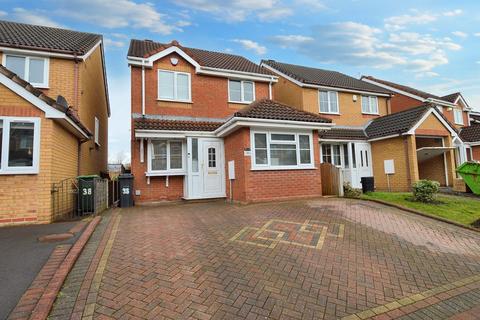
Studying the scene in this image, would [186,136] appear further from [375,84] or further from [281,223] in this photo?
[375,84]

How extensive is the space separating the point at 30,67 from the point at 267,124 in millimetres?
9978

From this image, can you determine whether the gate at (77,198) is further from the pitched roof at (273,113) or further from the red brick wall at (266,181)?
the pitched roof at (273,113)

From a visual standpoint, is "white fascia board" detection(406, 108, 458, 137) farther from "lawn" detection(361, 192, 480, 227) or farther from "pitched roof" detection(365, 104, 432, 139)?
"lawn" detection(361, 192, 480, 227)

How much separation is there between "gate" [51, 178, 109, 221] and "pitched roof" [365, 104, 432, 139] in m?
14.4

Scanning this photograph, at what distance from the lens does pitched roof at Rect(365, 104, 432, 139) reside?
13555 millimetres

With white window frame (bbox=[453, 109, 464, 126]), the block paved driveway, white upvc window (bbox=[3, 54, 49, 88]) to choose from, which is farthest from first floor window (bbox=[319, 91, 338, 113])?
white upvc window (bbox=[3, 54, 49, 88])

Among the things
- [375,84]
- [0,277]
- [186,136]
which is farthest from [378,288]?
[375,84]

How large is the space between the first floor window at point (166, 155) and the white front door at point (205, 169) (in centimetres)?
73

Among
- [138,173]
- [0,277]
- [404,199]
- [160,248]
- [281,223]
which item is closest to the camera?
[0,277]

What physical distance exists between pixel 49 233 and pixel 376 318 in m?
6.38

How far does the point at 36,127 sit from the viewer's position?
671 cm

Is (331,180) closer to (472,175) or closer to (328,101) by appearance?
(472,175)

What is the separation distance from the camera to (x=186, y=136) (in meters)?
11.1

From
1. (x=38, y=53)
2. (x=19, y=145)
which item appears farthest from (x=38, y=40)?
(x=19, y=145)
